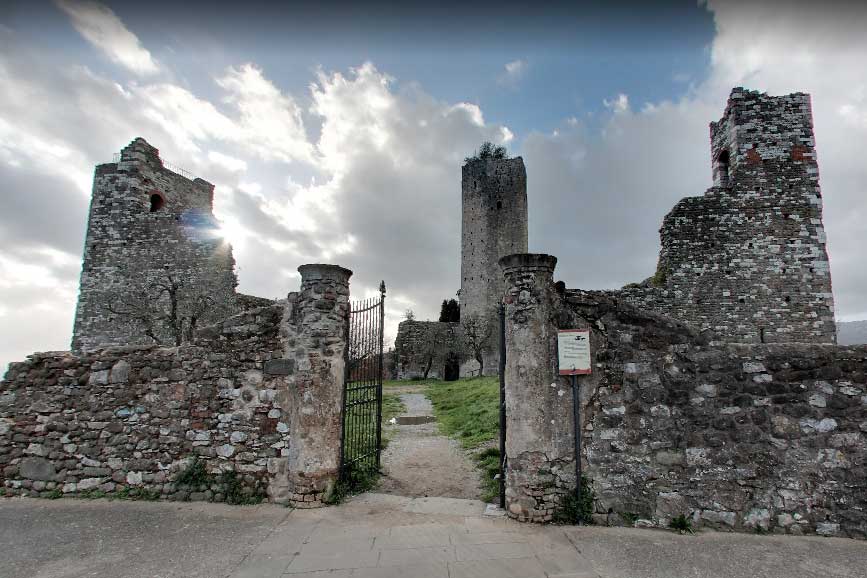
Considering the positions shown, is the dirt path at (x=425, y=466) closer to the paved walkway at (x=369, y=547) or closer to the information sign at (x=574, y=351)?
the paved walkway at (x=369, y=547)

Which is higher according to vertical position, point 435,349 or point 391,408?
point 435,349

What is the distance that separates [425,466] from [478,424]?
2976 millimetres

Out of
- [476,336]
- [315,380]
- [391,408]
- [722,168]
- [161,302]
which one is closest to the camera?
[315,380]

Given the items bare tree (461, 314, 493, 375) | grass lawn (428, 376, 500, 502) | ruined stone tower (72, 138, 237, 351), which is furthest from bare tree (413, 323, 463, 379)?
ruined stone tower (72, 138, 237, 351)

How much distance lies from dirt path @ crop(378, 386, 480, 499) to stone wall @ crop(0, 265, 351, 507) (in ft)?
4.09

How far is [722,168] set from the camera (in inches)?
577

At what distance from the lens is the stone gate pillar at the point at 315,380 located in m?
5.46

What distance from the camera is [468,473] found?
6680mm

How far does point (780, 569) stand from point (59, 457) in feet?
28.3

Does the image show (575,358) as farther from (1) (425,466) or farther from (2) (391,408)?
(2) (391,408)

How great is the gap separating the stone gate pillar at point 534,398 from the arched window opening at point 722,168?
1282 centimetres

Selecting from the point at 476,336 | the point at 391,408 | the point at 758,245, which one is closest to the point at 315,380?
the point at 391,408

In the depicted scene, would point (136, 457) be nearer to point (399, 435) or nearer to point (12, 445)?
point (12, 445)

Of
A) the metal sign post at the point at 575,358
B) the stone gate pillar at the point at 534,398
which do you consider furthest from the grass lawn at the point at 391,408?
the metal sign post at the point at 575,358
